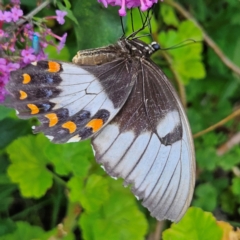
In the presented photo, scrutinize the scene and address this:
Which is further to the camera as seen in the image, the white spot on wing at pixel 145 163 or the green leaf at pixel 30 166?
the green leaf at pixel 30 166

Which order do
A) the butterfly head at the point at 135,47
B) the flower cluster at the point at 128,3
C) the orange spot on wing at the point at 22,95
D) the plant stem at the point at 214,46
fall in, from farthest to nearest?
the plant stem at the point at 214,46
the butterfly head at the point at 135,47
the flower cluster at the point at 128,3
the orange spot on wing at the point at 22,95

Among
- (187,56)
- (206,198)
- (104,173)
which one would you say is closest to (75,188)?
(104,173)

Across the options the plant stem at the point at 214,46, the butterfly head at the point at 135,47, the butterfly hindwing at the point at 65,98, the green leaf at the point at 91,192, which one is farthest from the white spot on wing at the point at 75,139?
the plant stem at the point at 214,46

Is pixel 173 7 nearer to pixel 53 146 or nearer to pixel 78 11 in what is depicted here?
pixel 78 11

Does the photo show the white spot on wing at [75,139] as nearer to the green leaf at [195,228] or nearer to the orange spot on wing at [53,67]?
the orange spot on wing at [53,67]

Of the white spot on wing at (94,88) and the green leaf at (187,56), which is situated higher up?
the white spot on wing at (94,88)

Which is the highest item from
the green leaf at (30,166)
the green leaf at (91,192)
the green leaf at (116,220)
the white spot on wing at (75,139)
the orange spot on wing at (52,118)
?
the orange spot on wing at (52,118)

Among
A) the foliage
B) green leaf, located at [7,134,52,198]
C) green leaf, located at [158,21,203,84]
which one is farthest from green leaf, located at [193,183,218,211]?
green leaf, located at [7,134,52,198]

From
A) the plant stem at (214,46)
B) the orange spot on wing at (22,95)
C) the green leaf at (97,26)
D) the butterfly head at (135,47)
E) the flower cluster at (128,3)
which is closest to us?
the orange spot on wing at (22,95)

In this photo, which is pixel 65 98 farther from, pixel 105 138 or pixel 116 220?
pixel 116 220
